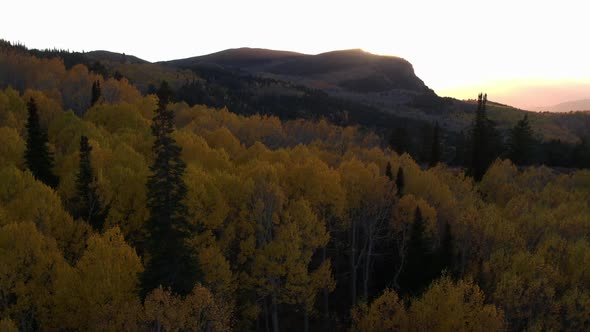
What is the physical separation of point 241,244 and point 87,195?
54.2ft

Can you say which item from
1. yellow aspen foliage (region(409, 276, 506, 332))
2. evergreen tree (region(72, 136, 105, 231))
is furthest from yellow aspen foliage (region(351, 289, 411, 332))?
evergreen tree (region(72, 136, 105, 231))

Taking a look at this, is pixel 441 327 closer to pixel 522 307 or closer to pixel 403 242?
pixel 522 307

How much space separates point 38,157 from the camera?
1914 inches

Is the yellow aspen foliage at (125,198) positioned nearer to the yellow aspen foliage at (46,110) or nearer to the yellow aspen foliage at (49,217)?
the yellow aspen foliage at (49,217)

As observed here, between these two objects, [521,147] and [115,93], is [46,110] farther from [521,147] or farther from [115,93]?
[521,147]

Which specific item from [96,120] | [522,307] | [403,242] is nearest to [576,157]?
[403,242]

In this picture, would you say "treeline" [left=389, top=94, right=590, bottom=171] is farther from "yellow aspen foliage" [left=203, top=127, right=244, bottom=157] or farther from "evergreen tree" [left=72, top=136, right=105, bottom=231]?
"evergreen tree" [left=72, top=136, right=105, bottom=231]

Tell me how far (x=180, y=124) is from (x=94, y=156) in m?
58.9

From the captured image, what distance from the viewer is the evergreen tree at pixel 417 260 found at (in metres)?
46.7

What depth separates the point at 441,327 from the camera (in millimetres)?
29312

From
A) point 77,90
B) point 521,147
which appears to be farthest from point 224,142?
point 521,147

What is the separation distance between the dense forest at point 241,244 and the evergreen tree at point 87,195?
171 mm

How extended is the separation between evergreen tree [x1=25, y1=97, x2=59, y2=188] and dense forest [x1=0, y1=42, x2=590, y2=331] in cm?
15

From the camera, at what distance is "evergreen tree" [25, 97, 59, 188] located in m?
48.1
